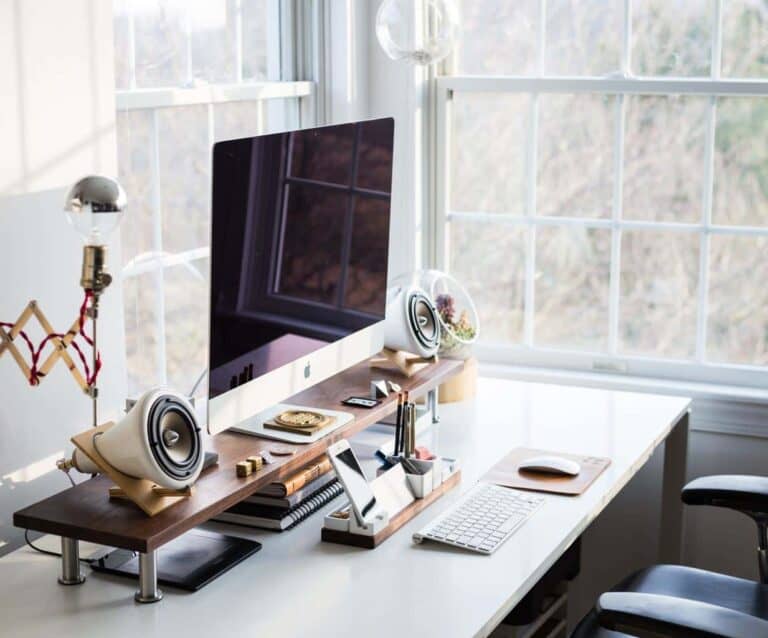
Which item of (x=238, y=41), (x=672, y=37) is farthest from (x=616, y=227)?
(x=238, y=41)

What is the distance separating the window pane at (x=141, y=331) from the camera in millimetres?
2617

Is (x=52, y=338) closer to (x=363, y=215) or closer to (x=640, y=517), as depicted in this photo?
(x=363, y=215)

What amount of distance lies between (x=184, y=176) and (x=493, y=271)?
1.09 meters

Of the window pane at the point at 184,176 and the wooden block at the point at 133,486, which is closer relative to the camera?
the wooden block at the point at 133,486

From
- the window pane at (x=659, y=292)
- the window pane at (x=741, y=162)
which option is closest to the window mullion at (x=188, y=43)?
the window pane at (x=659, y=292)

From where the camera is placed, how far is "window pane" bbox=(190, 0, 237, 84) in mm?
2764

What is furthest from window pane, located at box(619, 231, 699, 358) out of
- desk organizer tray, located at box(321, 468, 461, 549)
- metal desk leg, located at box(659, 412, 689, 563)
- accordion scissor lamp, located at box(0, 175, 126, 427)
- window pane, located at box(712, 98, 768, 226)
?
accordion scissor lamp, located at box(0, 175, 126, 427)

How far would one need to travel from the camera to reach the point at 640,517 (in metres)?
3.30

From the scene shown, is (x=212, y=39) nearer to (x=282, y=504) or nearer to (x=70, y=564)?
(x=282, y=504)

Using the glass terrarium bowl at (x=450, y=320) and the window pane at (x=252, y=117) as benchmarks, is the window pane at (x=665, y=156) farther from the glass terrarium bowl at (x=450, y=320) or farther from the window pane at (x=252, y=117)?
the window pane at (x=252, y=117)

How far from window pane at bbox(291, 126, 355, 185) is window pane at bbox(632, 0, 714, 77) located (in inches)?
44.3

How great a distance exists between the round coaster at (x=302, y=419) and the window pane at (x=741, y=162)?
1406mm

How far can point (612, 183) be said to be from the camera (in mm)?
3344

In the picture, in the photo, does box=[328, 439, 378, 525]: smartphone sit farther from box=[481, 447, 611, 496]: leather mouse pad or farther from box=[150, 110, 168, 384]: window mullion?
box=[150, 110, 168, 384]: window mullion
